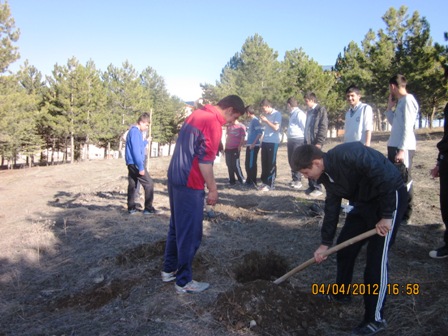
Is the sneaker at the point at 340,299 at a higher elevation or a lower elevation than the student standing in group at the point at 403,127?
lower

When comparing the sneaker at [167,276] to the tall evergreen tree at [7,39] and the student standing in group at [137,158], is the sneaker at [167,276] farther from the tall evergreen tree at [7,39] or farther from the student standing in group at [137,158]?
the tall evergreen tree at [7,39]

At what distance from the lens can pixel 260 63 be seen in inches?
1341

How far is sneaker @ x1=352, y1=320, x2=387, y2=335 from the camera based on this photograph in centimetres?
256

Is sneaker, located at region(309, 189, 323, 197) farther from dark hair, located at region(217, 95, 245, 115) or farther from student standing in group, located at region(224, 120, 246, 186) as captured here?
dark hair, located at region(217, 95, 245, 115)

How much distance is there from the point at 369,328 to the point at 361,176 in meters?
1.10

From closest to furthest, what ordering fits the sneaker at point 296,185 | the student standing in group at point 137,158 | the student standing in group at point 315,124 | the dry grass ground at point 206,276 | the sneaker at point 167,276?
the dry grass ground at point 206,276
the sneaker at point 167,276
the student standing in group at point 137,158
the student standing in group at point 315,124
the sneaker at point 296,185

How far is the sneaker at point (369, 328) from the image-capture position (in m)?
2.56

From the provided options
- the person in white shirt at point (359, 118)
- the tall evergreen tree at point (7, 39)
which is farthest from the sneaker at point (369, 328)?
the tall evergreen tree at point (7, 39)

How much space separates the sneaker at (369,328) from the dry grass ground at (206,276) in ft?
0.38

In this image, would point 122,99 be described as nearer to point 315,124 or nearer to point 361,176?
point 315,124

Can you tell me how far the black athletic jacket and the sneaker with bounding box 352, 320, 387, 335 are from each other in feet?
2.62

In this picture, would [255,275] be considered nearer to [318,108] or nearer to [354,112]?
[354,112]

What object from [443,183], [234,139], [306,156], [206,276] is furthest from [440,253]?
[234,139]

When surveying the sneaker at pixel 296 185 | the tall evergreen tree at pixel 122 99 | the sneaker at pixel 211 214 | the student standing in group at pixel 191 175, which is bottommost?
the sneaker at pixel 211 214
